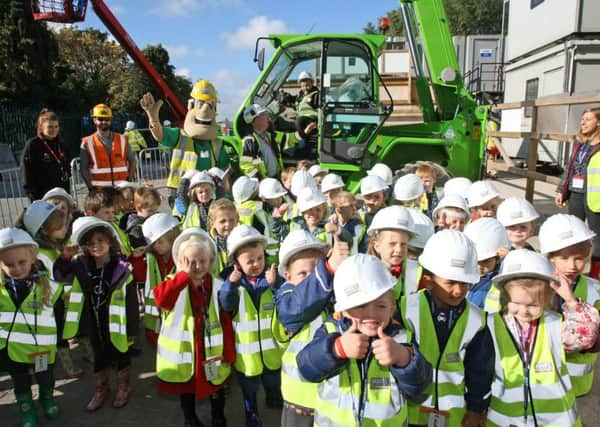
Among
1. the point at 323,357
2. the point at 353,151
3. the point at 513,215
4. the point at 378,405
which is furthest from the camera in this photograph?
the point at 353,151

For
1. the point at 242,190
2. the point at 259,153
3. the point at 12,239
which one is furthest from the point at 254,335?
the point at 259,153

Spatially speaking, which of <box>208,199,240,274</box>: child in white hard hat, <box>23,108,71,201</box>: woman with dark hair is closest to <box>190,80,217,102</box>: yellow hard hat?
<box>23,108,71,201</box>: woman with dark hair

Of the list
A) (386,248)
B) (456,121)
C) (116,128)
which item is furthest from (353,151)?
(116,128)

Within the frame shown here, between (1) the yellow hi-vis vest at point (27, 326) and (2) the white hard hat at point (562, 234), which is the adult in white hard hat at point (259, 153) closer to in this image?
(1) the yellow hi-vis vest at point (27, 326)

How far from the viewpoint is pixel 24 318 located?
2656mm

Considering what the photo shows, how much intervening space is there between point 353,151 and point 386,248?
3.97 metres

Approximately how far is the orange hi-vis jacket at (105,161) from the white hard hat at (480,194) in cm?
378

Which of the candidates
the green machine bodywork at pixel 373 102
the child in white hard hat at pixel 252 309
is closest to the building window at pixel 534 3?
the green machine bodywork at pixel 373 102

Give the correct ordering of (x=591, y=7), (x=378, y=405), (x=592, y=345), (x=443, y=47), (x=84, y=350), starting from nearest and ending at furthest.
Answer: (x=378, y=405) < (x=592, y=345) < (x=84, y=350) < (x=443, y=47) < (x=591, y=7)

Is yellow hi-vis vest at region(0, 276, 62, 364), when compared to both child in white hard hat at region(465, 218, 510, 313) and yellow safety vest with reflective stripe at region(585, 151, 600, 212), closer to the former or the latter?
child in white hard hat at region(465, 218, 510, 313)

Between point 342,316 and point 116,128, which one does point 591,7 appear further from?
point 116,128

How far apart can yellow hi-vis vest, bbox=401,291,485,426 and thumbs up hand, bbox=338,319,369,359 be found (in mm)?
471

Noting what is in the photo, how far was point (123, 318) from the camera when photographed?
9.27 ft

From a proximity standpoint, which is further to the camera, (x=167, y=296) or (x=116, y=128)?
(x=116, y=128)
